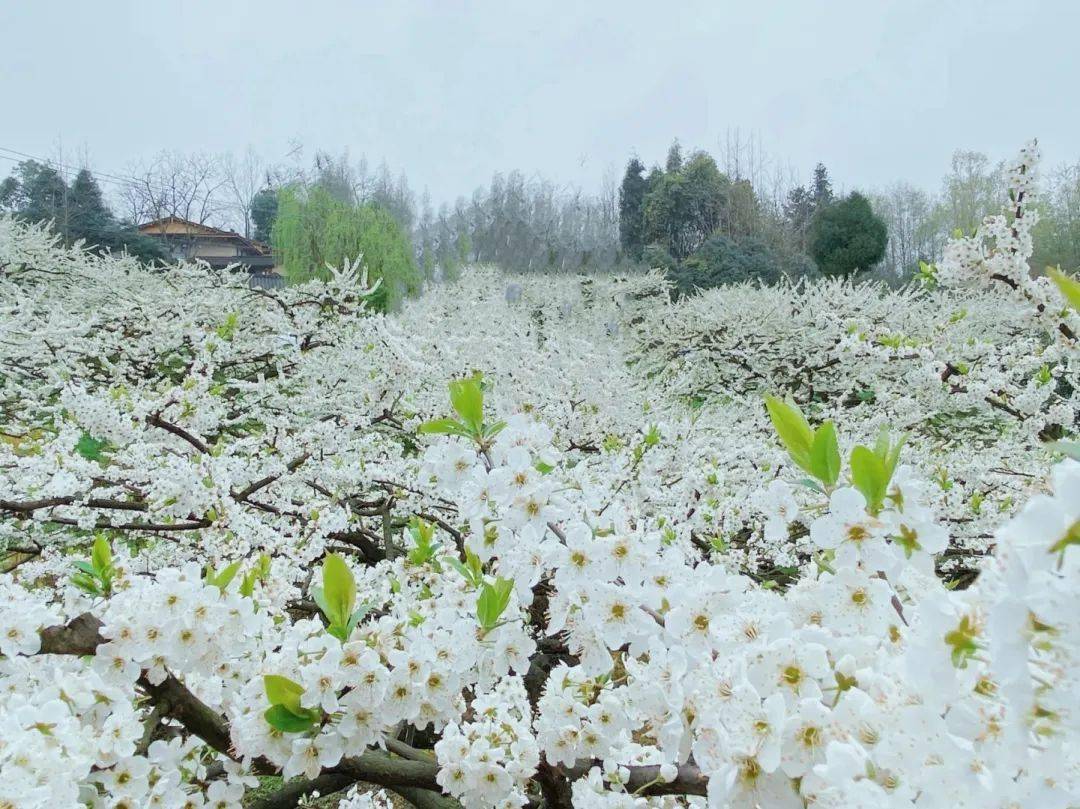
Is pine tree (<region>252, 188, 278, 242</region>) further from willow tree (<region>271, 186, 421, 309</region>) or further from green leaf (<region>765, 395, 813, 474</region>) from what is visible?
green leaf (<region>765, 395, 813, 474</region>)

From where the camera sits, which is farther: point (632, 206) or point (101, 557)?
Result: point (632, 206)

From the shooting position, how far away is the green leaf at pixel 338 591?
3.54 ft

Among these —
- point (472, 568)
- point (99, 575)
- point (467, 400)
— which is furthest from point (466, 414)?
point (99, 575)

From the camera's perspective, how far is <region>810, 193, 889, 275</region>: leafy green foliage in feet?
63.2

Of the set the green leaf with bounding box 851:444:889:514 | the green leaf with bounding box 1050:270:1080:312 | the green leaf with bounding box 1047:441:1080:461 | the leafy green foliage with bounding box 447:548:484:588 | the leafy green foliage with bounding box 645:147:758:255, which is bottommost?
the leafy green foliage with bounding box 447:548:484:588

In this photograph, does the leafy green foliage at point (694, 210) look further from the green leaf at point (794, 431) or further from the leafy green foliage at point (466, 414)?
the green leaf at point (794, 431)

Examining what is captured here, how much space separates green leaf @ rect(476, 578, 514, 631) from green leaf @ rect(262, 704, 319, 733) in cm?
27

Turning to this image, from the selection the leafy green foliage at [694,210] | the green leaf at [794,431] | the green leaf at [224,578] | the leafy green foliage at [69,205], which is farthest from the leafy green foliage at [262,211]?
the green leaf at [794,431]

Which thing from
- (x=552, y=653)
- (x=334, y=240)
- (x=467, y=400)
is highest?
(x=334, y=240)

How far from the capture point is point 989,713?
538 millimetres

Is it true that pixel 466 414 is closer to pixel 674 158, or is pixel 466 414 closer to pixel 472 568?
pixel 472 568

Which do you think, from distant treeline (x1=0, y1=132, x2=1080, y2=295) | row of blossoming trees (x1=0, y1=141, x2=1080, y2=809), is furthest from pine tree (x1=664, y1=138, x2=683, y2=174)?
row of blossoming trees (x1=0, y1=141, x2=1080, y2=809)

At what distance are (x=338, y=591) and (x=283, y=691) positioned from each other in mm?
168

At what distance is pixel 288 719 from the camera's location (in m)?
0.97
